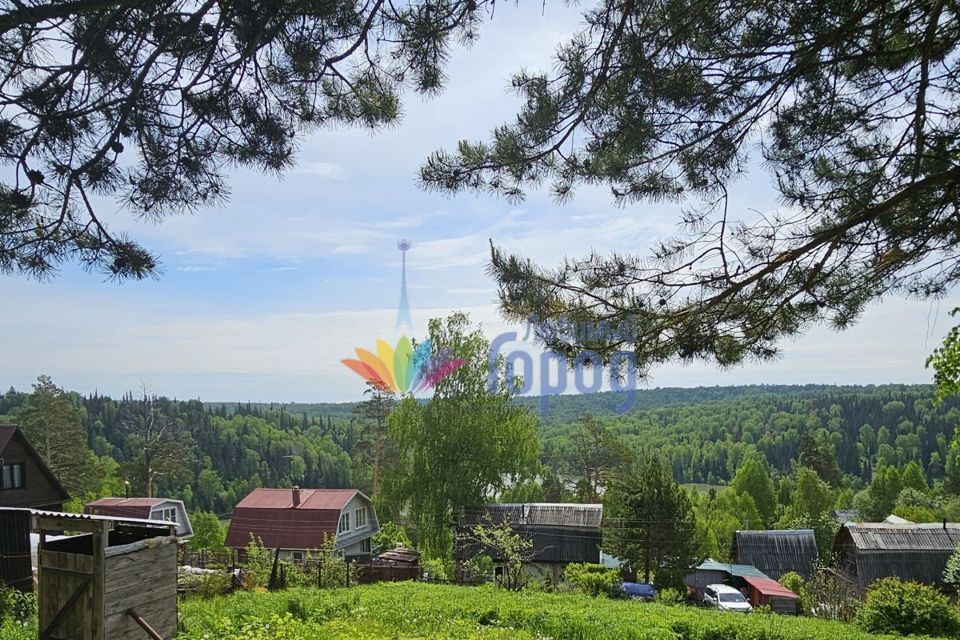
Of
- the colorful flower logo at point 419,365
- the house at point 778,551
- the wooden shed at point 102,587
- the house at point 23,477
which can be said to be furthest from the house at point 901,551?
the house at point 23,477

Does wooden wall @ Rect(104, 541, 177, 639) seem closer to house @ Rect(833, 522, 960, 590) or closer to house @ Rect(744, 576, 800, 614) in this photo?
house @ Rect(744, 576, 800, 614)

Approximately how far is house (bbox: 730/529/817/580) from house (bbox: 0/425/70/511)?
2361 cm

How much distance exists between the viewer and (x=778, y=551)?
2366 centimetres

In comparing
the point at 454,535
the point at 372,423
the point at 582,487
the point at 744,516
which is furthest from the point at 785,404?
the point at 454,535

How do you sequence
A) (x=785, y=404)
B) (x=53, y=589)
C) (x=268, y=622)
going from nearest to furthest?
(x=53, y=589) < (x=268, y=622) < (x=785, y=404)

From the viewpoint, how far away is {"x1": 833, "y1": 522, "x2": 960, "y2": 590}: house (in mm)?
17484

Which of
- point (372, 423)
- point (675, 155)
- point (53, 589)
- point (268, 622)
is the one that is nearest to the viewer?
point (675, 155)

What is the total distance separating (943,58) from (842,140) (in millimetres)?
766

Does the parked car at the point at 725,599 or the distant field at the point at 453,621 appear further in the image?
the parked car at the point at 725,599

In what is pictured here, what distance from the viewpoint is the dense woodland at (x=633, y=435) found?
1791 inches

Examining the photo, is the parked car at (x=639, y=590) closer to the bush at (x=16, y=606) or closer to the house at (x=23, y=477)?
the bush at (x=16, y=606)

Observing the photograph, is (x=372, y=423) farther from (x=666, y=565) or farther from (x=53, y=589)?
(x=53, y=589)

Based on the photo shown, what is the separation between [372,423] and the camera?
32.2m

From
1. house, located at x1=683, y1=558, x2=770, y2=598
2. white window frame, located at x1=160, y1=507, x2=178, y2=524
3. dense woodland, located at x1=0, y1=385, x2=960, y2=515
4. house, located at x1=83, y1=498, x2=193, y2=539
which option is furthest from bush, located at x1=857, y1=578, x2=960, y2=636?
dense woodland, located at x1=0, y1=385, x2=960, y2=515
